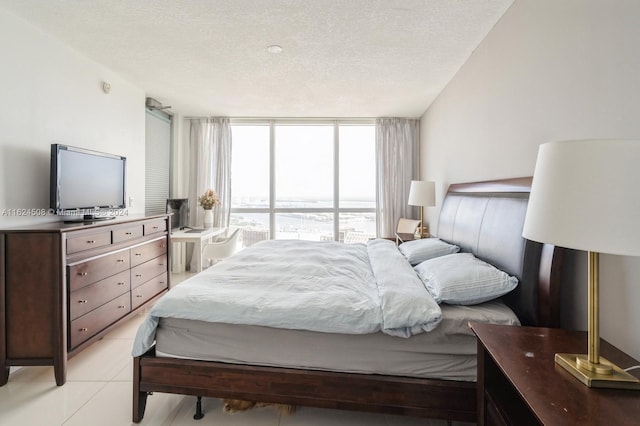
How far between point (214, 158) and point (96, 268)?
298 centimetres

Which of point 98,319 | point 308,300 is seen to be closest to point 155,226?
point 98,319

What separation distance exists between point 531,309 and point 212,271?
2016mm

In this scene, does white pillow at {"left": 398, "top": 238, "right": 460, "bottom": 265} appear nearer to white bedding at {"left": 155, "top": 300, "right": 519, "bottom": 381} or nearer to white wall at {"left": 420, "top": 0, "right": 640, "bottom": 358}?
white wall at {"left": 420, "top": 0, "right": 640, "bottom": 358}

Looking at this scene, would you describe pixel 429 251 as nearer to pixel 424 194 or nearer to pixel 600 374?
pixel 424 194

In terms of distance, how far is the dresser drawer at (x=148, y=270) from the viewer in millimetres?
2816

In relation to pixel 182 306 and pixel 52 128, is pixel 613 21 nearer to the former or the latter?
pixel 182 306

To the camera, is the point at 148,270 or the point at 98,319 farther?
the point at 148,270

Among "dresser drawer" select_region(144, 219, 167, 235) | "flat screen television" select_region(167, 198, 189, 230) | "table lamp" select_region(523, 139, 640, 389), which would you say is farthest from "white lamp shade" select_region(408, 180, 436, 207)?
"flat screen television" select_region(167, 198, 189, 230)

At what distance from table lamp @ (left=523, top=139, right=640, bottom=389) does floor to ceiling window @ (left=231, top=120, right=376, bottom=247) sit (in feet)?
13.7

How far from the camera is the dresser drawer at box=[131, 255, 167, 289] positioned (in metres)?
2.82

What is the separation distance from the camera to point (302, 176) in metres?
5.07

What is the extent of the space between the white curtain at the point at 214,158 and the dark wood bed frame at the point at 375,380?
3.52 m

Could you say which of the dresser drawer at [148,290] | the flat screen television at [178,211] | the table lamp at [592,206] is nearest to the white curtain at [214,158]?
the flat screen television at [178,211]

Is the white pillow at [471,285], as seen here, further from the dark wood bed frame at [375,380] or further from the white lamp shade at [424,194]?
the white lamp shade at [424,194]
